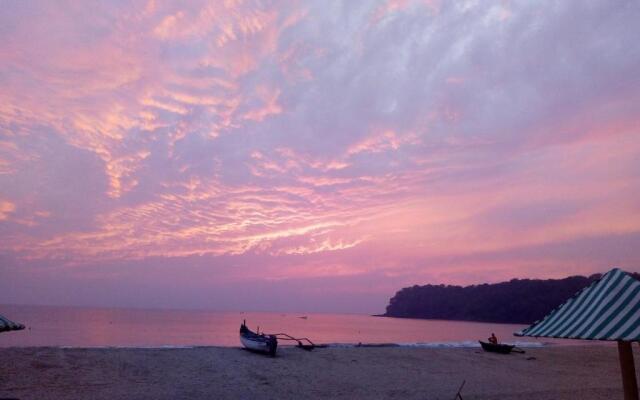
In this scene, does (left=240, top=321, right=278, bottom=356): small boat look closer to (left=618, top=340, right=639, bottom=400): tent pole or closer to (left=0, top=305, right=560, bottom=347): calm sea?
(left=0, top=305, right=560, bottom=347): calm sea

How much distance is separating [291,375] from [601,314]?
48.6ft

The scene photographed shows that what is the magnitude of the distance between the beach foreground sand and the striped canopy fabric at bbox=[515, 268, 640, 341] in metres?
10.6

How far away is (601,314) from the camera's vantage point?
17.5 feet

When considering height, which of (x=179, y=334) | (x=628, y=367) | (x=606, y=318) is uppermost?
(x=606, y=318)

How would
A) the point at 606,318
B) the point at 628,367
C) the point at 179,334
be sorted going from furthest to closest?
1. the point at 179,334
2. the point at 628,367
3. the point at 606,318

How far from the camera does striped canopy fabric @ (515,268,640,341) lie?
5.04 metres

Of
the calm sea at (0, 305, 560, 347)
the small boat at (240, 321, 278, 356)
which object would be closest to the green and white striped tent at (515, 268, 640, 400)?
the small boat at (240, 321, 278, 356)

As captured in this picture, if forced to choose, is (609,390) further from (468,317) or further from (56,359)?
(468,317)

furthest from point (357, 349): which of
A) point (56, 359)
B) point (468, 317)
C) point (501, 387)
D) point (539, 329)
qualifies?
point (468, 317)

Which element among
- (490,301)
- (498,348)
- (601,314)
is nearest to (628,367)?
(601,314)

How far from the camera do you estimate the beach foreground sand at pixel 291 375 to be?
50.5 feet

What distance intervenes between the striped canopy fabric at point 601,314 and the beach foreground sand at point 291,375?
10.6 meters

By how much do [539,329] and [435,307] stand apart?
17195 centimetres

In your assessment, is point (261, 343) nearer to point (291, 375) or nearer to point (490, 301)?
point (291, 375)
